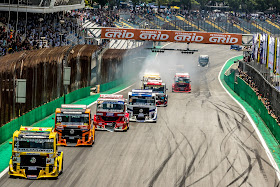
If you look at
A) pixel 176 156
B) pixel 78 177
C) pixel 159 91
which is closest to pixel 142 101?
pixel 159 91

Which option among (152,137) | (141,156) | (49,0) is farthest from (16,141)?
(49,0)

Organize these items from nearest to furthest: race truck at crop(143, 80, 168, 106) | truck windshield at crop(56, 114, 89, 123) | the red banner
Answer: truck windshield at crop(56, 114, 89, 123) → race truck at crop(143, 80, 168, 106) → the red banner

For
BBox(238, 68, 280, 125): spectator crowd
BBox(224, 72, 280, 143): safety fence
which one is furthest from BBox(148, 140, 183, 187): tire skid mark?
BBox(238, 68, 280, 125): spectator crowd

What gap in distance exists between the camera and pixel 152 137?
32.2 metres

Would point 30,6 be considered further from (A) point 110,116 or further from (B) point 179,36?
(A) point 110,116

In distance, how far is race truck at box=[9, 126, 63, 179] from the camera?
843 inches

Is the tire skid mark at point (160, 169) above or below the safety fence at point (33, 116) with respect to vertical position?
below

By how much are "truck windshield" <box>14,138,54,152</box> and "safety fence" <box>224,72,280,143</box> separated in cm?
1461

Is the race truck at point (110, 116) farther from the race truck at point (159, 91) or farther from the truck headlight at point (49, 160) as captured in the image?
the race truck at point (159, 91)

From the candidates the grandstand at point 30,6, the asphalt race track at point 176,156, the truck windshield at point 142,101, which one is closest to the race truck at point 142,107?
the truck windshield at point 142,101

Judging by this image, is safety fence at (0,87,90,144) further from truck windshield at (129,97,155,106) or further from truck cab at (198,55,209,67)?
truck cab at (198,55,209,67)

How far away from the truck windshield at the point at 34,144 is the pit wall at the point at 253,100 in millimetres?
14606

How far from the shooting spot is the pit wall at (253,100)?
107 ft

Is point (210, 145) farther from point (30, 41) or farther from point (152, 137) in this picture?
point (30, 41)
